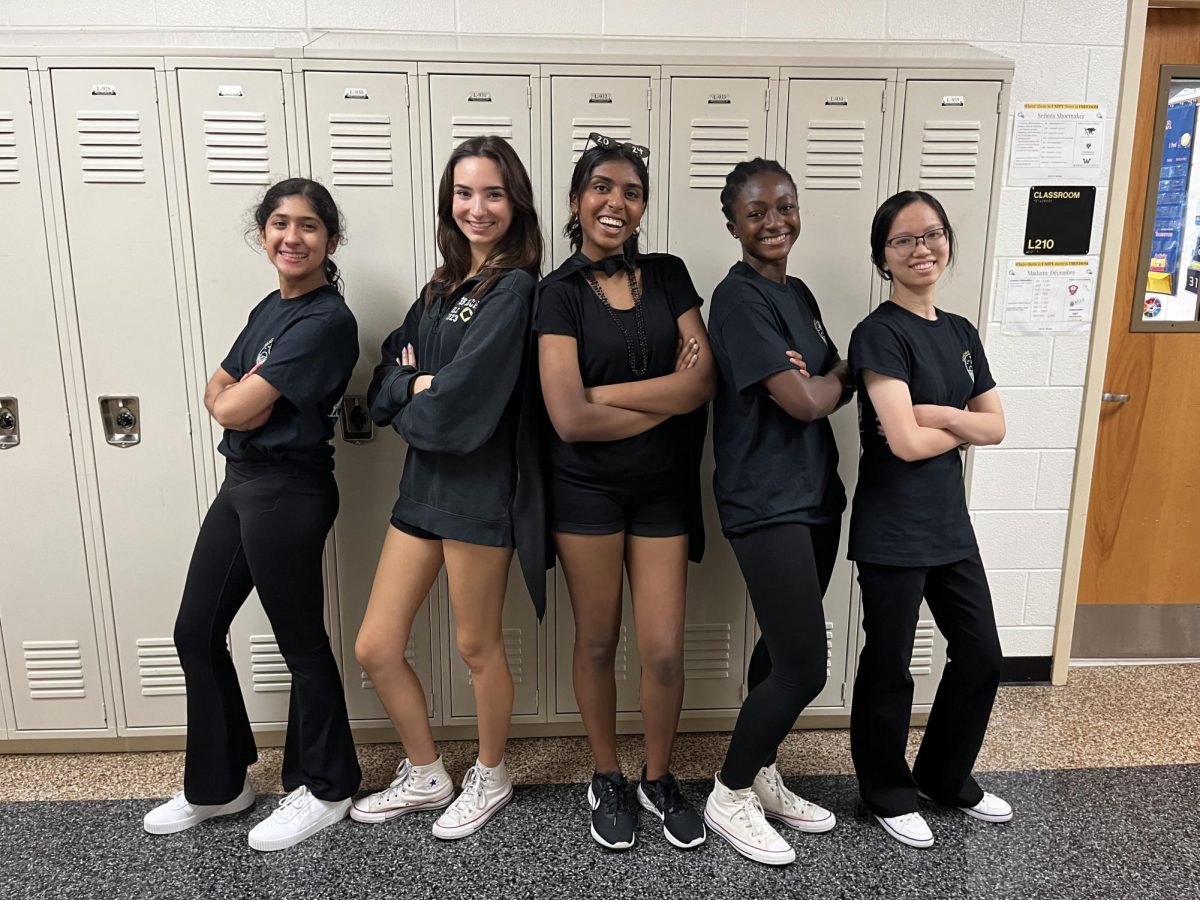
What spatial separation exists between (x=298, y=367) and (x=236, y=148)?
0.74m

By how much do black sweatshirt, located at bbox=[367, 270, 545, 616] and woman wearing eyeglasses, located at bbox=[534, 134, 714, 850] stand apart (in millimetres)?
82

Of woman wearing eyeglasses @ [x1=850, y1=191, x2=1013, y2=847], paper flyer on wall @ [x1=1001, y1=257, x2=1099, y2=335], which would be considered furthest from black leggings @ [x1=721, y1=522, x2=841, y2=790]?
paper flyer on wall @ [x1=1001, y1=257, x2=1099, y2=335]

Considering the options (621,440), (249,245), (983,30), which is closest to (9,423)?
(249,245)

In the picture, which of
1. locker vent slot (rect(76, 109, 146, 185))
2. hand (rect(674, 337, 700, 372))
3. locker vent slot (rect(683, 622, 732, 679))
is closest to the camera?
hand (rect(674, 337, 700, 372))

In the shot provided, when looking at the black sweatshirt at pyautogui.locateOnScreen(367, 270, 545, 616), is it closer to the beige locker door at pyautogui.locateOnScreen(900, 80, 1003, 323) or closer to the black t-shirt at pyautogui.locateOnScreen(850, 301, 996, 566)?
the black t-shirt at pyautogui.locateOnScreen(850, 301, 996, 566)

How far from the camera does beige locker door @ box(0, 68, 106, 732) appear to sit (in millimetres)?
2258

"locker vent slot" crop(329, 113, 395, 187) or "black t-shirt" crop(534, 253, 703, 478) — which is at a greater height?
"locker vent slot" crop(329, 113, 395, 187)

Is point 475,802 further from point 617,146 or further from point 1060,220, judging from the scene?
point 1060,220

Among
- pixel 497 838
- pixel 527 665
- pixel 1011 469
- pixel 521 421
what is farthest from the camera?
pixel 1011 469

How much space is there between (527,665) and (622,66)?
5.79ft

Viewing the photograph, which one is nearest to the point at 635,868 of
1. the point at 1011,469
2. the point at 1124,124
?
the point at 1011,469

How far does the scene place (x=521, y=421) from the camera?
203 centimetres

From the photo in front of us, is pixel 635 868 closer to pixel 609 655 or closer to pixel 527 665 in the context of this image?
pixel 609 655

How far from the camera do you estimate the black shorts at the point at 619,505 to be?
6.61 ft
